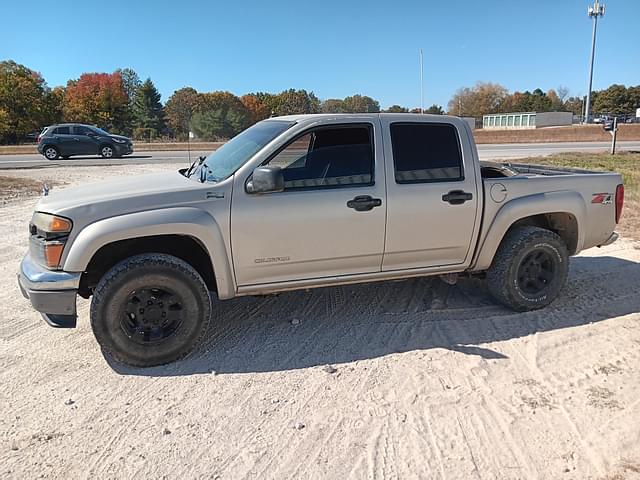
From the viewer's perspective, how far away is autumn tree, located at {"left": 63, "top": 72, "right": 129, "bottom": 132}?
68125 millimetres

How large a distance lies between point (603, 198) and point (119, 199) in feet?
14.8

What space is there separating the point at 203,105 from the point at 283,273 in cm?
7119

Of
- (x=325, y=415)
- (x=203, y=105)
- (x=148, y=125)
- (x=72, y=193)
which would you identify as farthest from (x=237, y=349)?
(x=148, y=125)

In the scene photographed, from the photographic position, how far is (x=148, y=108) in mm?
81875

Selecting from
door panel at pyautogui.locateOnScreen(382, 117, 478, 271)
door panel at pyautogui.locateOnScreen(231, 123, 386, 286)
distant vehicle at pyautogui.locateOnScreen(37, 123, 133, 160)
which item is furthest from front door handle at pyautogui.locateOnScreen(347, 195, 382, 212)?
distant vehicle at pyautogui.locateOnScreen(37, 123, 133, 160)

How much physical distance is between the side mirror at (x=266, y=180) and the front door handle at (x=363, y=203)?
0.63 metres

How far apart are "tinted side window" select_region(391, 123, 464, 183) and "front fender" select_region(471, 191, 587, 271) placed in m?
0.58

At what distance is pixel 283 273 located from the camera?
419cm

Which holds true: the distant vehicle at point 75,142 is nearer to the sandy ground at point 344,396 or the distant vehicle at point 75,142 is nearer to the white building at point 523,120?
the sandy ground at point 344,396

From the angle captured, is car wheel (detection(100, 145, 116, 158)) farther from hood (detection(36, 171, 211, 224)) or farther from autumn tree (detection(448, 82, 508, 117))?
autumn tree (detection(448, 82, 508, 117))

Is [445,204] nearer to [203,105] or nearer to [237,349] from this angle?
[237,349]

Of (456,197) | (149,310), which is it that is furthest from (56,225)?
(456,197)

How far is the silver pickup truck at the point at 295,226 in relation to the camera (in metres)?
3.78

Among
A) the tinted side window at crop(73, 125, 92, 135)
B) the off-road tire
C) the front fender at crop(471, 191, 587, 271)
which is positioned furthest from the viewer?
the off-road tire
